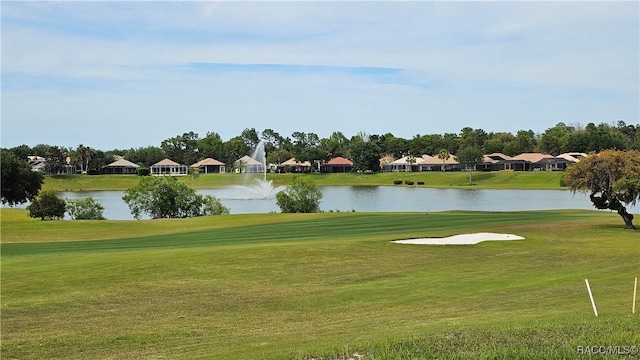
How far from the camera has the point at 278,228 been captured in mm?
45125

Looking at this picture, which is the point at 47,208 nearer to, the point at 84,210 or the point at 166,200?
the point at 84,210

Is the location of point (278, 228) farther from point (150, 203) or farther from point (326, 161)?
point (326, 161)

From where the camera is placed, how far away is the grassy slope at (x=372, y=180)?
127750 millimetres

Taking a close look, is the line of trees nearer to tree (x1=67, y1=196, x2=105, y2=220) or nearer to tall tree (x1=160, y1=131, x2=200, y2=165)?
tall tree (x1=160, y1=131, x2=200, y2=165)

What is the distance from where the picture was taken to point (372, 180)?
153 m

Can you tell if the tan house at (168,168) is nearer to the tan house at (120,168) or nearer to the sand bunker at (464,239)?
the tan house at (120,168)

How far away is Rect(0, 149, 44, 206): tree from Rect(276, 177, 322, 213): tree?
87.1 feet

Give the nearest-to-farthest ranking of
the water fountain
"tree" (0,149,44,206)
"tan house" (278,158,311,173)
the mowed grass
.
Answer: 1. the mowed grass
2. "tree" (0,149,44,206)
3. the water fountain
4. "tan house" (278,158,311,173)

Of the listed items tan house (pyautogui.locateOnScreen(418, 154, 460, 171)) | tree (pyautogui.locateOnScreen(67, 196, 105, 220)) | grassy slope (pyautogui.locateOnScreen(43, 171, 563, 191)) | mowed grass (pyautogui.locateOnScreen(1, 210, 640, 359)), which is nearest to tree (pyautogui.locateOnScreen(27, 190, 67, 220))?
tree (pyautogui.locateOnScreen(67, 196, 105, 220))

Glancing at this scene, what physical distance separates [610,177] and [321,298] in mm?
24841

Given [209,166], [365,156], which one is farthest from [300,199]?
[209,166]

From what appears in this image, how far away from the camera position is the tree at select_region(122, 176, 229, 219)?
67125 mm

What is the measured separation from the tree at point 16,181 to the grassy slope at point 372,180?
5082 cm
